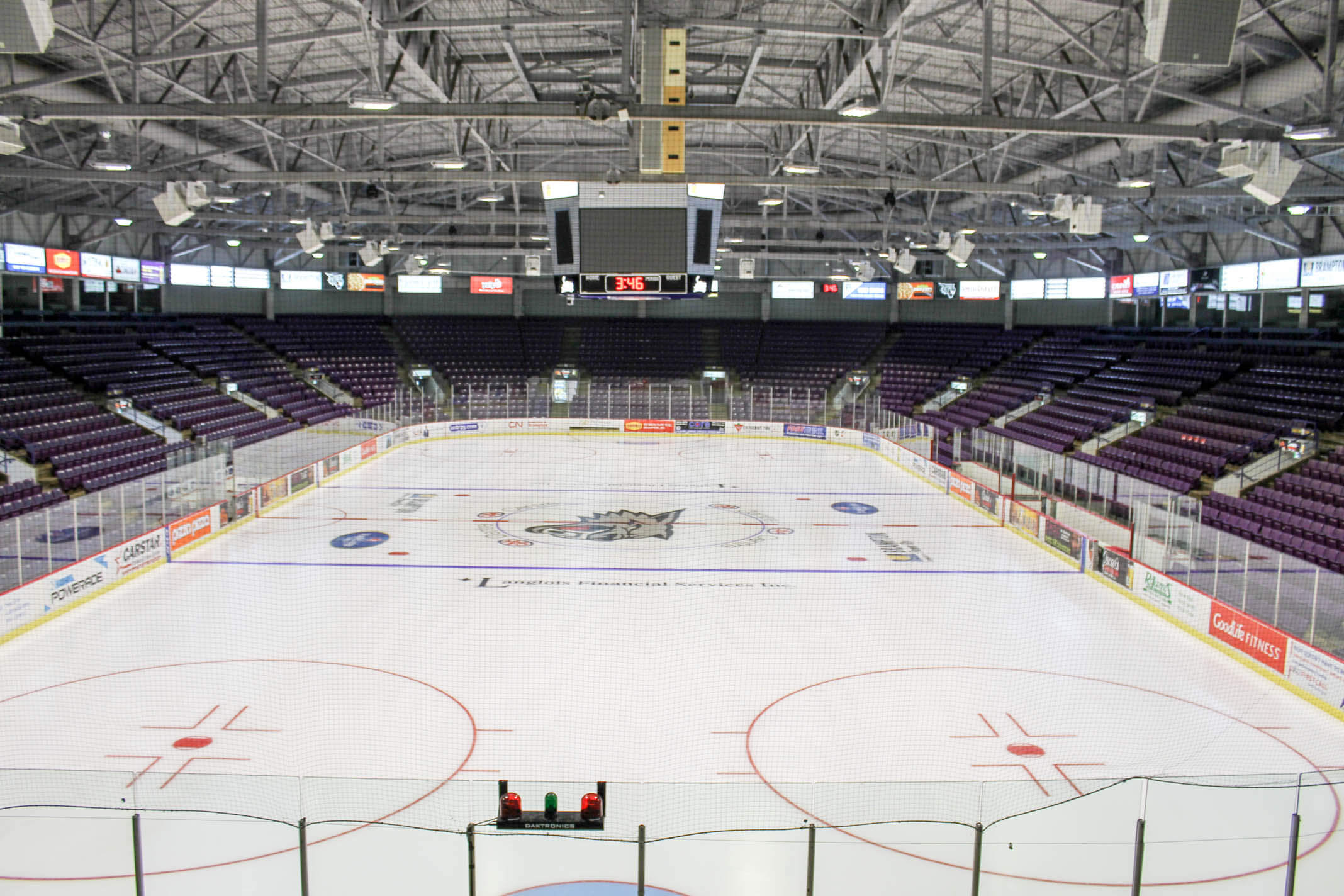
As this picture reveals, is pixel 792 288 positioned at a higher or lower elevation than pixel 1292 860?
higher

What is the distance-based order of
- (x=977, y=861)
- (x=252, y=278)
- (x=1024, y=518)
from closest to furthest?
1. (x=977, y=861)
2. (x=1024, y=518)
3. (x=252, y=278)

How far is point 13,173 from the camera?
14391mm

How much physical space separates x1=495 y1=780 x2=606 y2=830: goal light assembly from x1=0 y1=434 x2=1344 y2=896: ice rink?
166 mm

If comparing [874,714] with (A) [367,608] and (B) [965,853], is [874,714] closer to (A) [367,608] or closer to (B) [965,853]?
(B) [965,853]

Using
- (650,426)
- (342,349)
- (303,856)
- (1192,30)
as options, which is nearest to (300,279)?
(342,349)

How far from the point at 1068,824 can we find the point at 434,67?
39.3ft

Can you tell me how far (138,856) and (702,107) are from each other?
763cm

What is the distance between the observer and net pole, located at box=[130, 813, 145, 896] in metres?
3.98

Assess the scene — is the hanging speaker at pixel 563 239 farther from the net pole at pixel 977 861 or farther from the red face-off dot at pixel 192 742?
the net pole at pixel 977 861

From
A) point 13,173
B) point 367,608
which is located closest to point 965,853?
point 367,608

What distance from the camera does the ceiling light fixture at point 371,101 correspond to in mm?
8922

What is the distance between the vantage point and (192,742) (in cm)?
702

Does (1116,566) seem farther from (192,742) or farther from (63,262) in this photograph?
(63,262)

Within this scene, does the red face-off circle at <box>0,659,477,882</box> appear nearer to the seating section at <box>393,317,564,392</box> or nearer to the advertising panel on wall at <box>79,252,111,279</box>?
the advertising panel on wall at <box>79,252,111,279</box>
